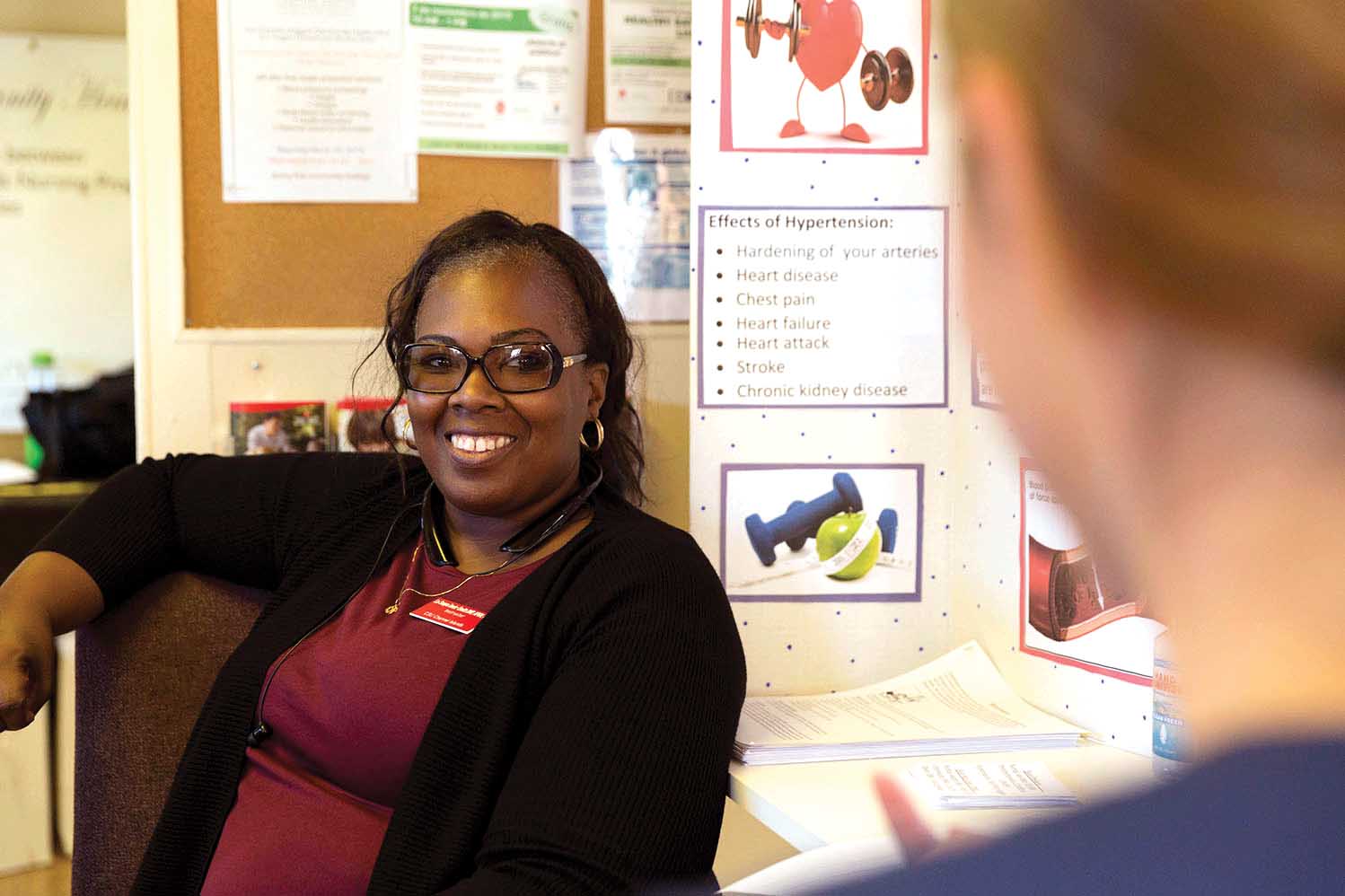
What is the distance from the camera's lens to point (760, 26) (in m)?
1.79

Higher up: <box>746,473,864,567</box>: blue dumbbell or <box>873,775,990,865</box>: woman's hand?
<box>873,775,990,865</box>: woman's hand

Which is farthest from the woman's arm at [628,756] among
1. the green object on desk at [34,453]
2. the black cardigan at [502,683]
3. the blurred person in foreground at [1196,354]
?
the green object on desk at [34,453]

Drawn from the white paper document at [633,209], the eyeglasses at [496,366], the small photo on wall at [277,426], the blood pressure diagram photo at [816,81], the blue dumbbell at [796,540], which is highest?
the blood pressure diagram photo at [816,81]

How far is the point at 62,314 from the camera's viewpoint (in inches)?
176

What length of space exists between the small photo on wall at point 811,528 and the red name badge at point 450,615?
1.40ft

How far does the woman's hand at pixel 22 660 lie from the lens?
1.53 m

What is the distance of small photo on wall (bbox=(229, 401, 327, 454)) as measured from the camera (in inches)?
82.8

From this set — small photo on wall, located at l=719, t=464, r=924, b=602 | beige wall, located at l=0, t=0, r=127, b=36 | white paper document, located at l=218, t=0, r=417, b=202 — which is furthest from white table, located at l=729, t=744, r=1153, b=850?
beige wall, located at l=0, t=0, r=127, b=36

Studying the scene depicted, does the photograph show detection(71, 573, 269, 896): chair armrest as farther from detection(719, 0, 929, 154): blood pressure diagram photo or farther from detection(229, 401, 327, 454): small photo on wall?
detection(719, 0, 929, 154): blood pressure diagram photo

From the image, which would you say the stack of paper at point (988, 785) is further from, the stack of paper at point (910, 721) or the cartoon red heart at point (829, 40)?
the cartoon red heart at point (829, 40)

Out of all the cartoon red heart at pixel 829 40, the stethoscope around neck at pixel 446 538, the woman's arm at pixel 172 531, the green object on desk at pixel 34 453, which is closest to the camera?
the stethoscope around neck at pixel 446 538

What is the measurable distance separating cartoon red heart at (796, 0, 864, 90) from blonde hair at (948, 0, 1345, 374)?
152 cm

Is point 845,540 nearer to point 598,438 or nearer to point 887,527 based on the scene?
point 887,527

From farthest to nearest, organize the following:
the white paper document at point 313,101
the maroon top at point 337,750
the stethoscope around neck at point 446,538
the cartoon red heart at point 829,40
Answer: the white paper document at point 313,101 < the cartoon red heart at point 829,40 < the stethoscope around neck at point 446,538 < the maroon top at point 337,750
